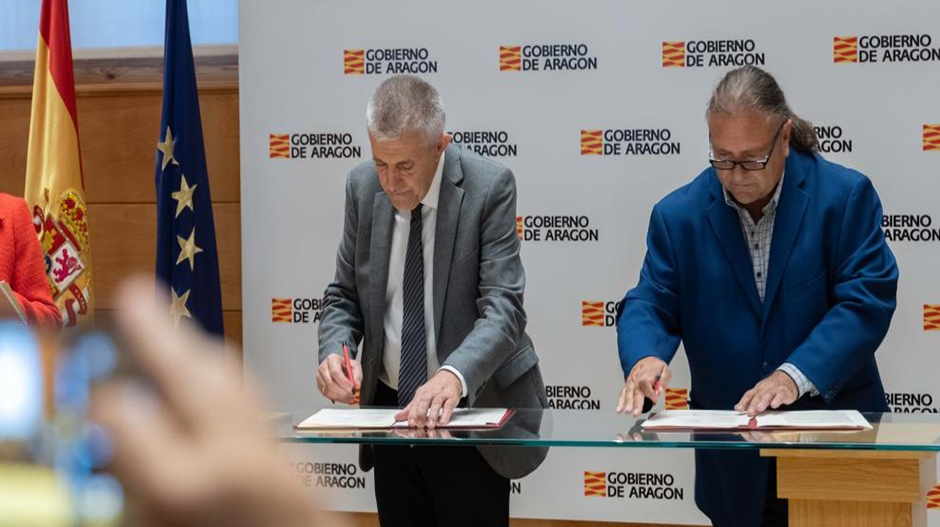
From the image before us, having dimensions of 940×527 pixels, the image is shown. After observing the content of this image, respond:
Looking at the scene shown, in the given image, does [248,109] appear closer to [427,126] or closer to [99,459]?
[427,126]

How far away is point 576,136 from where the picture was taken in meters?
4.68

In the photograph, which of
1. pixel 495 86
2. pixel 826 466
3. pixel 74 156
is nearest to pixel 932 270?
pixel 495 86

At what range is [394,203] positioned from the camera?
2701mm

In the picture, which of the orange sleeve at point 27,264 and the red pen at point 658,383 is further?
the orange sleeve at point 27,264

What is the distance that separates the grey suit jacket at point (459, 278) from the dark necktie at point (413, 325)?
42 millimetres

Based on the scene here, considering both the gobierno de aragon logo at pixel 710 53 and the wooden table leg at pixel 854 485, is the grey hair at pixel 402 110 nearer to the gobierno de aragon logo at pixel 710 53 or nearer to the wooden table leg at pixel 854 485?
the wooden table leg at pixel 854 485

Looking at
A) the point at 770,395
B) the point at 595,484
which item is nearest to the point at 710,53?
the point at 595,484

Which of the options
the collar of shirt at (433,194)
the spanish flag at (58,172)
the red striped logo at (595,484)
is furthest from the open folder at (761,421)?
the spanish flag at (58,172)

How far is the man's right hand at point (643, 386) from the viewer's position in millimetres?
2490

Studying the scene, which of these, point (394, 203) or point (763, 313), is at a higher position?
point (394, 203)

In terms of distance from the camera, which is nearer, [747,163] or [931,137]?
Result: [747,163]

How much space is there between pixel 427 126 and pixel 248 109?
2.51m

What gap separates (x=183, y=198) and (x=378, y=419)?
258 centimetres

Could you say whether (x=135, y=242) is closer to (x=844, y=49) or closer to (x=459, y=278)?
(x=459, y=278)
